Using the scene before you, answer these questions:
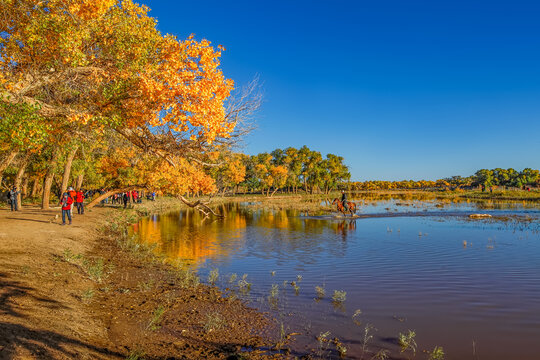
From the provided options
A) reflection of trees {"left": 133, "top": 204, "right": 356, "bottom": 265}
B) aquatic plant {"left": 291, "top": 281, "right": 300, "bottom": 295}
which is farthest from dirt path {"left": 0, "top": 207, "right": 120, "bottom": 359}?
reflection of trees {"left": 133, "top": 204, "right": 356, "bottom": 265}

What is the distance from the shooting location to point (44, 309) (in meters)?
8.00

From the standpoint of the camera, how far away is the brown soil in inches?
264

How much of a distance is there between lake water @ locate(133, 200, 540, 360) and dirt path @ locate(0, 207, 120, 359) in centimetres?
439

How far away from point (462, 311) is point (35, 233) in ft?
64.8

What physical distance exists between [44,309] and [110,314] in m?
1.54

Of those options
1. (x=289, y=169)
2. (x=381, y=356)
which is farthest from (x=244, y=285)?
(x=289, y=169)

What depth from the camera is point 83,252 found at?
16422 millimetres

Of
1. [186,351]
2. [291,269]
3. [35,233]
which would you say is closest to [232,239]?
[291,269]

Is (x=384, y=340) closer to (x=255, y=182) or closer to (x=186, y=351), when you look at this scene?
(x=186, y=351)

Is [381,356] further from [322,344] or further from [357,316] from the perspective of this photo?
[357,316]

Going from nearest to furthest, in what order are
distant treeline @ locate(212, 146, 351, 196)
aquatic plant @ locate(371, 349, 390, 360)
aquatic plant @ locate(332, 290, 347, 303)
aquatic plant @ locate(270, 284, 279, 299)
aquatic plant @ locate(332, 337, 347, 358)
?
aquatic plant @ locate(371, 349, 390, 360) < aquatic plant @ locate(332, 337, 347, 358) < aquatic plant @ locate(332, 290, 347, 303) < aquatic plant @ locate(270, 284, 279, 299) < distant treeline @ locate(212, 146, 351, 196)

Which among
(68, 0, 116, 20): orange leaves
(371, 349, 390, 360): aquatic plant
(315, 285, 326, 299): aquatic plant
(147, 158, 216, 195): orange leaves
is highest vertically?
(68, 0, 116, 20): orange leaves

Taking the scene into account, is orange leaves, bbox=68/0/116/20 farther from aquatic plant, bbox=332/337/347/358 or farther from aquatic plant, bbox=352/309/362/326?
aquatic plant, bbox=352/309/362/326

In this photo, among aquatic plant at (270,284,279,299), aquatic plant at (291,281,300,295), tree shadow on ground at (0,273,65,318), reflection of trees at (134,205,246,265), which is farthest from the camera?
reflection of trees at (134,205,246,265)
